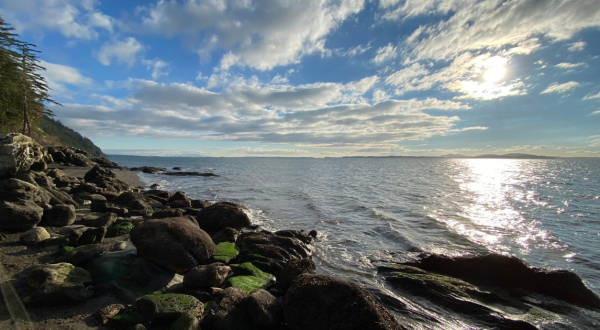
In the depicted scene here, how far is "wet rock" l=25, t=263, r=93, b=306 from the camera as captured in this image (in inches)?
193

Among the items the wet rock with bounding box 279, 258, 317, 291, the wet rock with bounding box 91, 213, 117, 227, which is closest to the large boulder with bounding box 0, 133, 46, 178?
the wet rock with bounding box 91, 213, 117, 227

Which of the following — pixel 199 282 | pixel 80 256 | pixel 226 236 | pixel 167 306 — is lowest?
pixel 226 236

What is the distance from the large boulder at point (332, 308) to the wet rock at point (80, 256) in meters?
4.97

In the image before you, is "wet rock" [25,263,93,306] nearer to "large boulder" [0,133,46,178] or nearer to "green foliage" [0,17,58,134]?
"large boulder" [0,133,46,178]

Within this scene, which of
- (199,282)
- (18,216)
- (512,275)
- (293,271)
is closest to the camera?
(199,282)

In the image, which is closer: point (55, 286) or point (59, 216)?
point (55, 286)

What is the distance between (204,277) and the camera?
6.38 metres

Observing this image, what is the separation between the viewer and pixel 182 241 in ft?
23.5

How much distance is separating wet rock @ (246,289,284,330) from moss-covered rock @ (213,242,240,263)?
2.91m

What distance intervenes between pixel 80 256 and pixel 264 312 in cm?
483

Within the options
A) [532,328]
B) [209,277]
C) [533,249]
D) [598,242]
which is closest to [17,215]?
[209,277]

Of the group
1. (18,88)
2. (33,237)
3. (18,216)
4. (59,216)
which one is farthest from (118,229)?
(18,88)

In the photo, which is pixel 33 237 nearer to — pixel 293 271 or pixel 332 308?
pixel 293 271

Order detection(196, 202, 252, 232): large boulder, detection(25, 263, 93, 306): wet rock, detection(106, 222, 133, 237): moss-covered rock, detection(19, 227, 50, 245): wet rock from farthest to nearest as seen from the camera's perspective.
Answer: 1. detection(196, 202, 252, 232): large boulder
2. detection(106, 222, 133, 237): moss-covered rock
3. detection(19, 227, 50, 245): wet rock
4. detection(25, 263, 93, 306): wet rock
